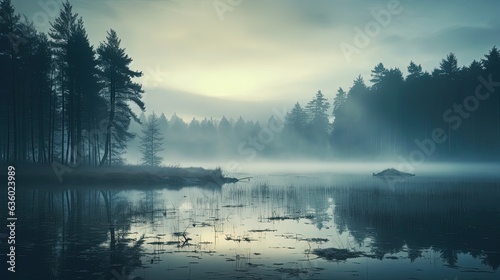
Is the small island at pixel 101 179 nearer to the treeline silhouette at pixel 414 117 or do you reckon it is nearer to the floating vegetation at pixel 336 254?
the floating vegetation at pixel 336 254

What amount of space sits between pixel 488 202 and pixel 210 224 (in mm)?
19444

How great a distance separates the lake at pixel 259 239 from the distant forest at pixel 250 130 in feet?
82.9

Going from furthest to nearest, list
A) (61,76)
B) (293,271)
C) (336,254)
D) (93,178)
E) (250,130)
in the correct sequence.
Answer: (250,130)
(61,76)
(93,178)
(336,254)
(293,271)

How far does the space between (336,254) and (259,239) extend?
3713mm

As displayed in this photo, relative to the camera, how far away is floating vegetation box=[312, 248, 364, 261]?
13305mm

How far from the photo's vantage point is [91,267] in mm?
11781

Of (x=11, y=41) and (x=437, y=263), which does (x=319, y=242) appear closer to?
(x=437, y=263)

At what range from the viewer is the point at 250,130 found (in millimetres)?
184250

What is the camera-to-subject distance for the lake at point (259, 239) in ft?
38.4

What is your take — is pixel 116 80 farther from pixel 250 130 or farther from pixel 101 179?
pixel 250 130

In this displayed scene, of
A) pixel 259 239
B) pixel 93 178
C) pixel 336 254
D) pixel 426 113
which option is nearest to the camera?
pixel 336 254

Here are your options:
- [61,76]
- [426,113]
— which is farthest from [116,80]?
[426,113]

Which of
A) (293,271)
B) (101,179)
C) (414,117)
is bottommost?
(293,271)

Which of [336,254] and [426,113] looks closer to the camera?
[336,254]
